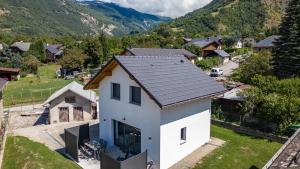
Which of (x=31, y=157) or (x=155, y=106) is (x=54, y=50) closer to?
(x=31, y=157)

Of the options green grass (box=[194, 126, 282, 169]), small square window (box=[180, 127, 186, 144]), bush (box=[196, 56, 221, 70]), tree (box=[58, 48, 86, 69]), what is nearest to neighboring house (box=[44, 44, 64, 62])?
tree (box=[58, 48, 86, 69])

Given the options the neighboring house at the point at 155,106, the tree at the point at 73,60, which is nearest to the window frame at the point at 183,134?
the neighboring house at the point at 155,106

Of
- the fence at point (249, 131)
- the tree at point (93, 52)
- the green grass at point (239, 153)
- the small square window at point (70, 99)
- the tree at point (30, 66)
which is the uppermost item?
the tree at point (93, 52)

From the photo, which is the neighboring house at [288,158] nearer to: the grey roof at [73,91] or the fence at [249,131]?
the fence at [249,131]

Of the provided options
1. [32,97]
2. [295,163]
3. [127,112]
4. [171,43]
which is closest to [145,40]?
[171,43]

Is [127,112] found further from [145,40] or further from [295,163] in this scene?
[145,40]

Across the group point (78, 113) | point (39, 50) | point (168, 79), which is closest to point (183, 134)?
point (168, 79)

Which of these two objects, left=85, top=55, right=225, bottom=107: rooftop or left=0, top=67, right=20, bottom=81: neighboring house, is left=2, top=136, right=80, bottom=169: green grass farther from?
left=0, top=67, right=20, bottom=81: neighboring house
